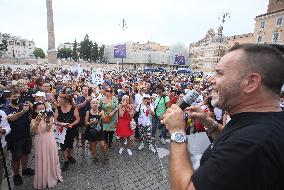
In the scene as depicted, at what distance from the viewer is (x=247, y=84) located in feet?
4.87

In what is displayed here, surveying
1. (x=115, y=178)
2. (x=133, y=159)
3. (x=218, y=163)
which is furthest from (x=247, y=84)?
(x=133, y=159)

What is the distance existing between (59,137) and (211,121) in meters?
4.74

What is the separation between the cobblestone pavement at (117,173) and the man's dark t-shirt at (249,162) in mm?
4372

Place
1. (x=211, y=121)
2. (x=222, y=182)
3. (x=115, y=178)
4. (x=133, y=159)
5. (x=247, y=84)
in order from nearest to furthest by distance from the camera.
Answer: (x=222, y=182) → (x=247, y=84) → (x=211, y=121) → (x=115, y=178) → (x=133, y=159)

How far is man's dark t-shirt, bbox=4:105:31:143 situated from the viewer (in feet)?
16.8

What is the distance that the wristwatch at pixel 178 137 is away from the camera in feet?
5.34

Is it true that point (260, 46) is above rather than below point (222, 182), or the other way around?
above

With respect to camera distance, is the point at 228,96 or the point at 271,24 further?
the point at 271,24

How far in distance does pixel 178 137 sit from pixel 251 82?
577mm

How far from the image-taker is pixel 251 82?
1.48 m

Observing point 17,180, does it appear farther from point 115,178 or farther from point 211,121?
point 211,121

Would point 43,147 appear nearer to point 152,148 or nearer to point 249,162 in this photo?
point 152,148

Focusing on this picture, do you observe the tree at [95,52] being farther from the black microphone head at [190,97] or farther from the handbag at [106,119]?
the black microphone head at [190,97]

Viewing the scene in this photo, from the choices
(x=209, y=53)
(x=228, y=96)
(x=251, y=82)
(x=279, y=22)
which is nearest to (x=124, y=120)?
(x=228, y=96)
